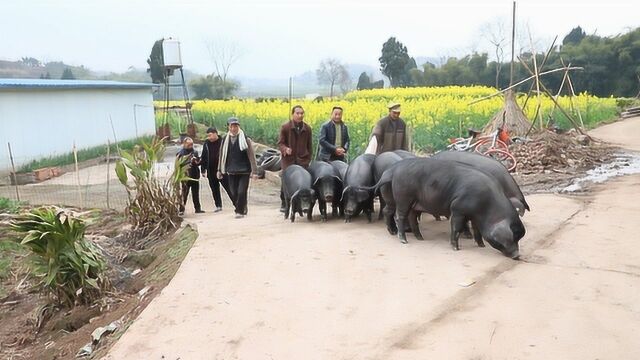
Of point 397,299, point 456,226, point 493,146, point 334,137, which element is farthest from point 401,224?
point 493,146

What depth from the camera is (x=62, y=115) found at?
1841cm

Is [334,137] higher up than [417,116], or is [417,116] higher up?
[334,137]

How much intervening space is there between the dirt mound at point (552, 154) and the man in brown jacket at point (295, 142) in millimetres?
4693

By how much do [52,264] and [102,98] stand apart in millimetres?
15635

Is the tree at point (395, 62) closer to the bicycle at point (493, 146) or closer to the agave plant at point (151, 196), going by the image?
the bicycle at point (493, 146)

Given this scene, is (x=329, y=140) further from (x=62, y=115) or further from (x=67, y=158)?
(x=62, y=115)

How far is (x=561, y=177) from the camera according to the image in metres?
10.8

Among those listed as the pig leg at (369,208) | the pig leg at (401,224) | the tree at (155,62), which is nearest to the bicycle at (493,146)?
the pig leg at (369,208)

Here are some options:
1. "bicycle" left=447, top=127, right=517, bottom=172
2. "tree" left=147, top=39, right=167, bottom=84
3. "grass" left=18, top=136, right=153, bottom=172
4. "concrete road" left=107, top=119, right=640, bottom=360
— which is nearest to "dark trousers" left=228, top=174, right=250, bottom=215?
"concrete road" left=107, top=119, right=640, bottom=360

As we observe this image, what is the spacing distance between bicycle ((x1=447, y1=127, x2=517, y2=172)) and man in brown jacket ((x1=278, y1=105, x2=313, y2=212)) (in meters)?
3.70

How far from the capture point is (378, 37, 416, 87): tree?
46.2 metres

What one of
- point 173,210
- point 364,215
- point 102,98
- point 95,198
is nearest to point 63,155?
point 102,98

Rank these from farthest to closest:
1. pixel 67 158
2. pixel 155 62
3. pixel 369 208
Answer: pixel 155 62 < pixel 67 158 < pixel 369 208

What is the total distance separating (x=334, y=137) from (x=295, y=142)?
0.55m
